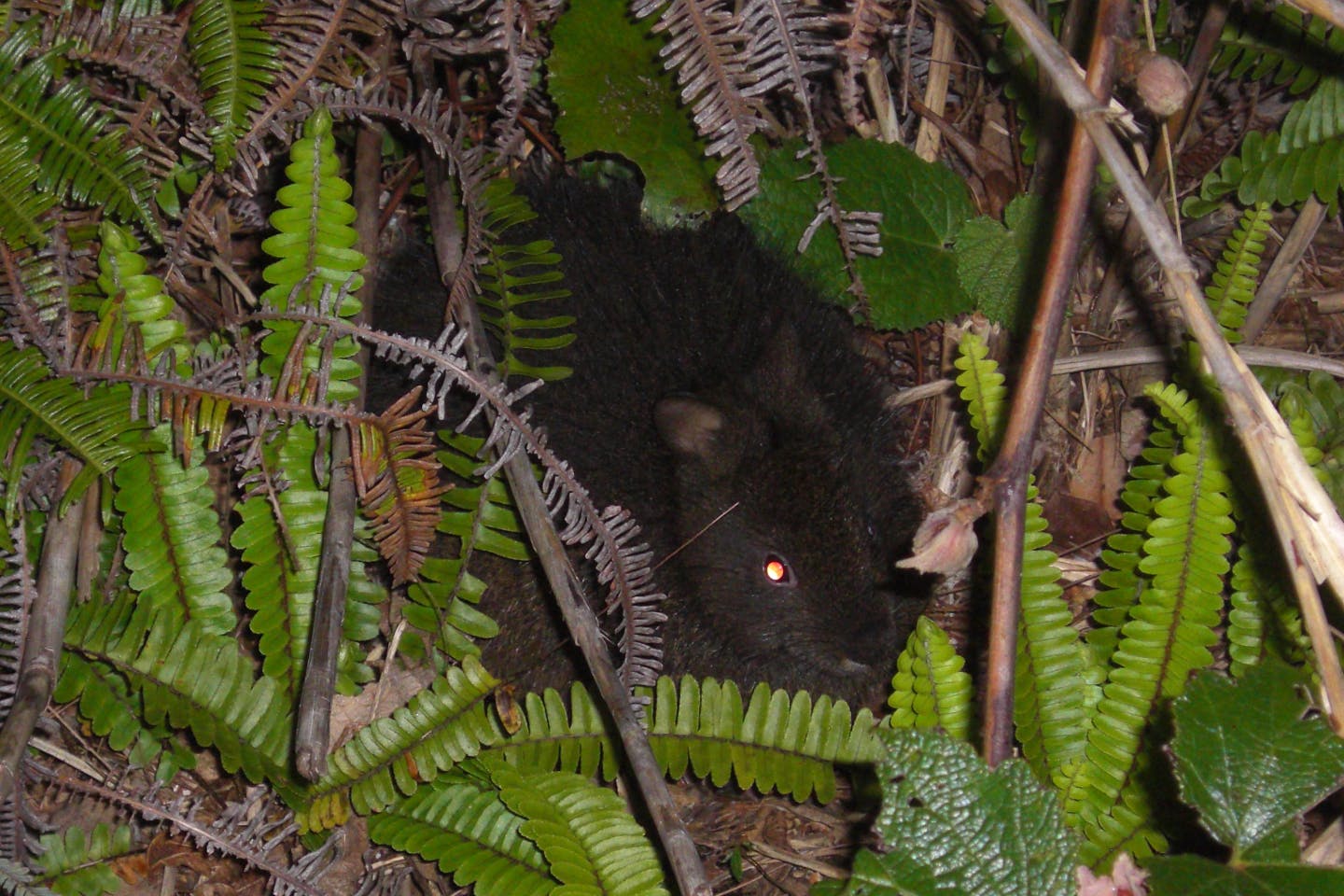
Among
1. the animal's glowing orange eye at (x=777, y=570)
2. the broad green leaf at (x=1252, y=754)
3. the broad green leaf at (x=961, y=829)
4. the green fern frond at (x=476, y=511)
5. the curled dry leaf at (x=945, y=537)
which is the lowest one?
the animal's glowing orange eye at (x=777, y=570)

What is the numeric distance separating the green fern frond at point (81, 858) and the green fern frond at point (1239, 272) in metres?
5.12

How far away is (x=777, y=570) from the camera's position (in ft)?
17.4

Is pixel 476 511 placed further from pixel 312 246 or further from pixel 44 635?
pixel 44 635

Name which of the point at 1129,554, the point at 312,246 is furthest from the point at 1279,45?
the point at 312,246

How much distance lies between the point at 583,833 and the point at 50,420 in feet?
8.27

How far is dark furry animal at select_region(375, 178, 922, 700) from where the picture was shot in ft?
16.7

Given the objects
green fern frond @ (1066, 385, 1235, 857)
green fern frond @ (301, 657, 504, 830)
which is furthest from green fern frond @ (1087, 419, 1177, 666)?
green fern frond @ (301, 657, 504, 830)

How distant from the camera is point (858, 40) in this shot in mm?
4461

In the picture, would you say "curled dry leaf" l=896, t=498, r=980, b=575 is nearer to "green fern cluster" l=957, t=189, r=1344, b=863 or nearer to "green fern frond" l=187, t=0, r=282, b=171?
"green fern cluster" l=957, t=189, r=1344, b=863

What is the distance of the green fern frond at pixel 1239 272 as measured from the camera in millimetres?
4840

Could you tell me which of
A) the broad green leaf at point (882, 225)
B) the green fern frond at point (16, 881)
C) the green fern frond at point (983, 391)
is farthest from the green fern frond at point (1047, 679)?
the green fern frond at point (16, 881)

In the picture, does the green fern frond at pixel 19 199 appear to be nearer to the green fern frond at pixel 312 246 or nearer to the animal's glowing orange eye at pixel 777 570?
the green fern frond at pixel 312 246

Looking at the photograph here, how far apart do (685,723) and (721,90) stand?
265 cm

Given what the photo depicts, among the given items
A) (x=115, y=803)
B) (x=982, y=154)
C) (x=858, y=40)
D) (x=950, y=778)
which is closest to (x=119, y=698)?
(x=115, y=803)
